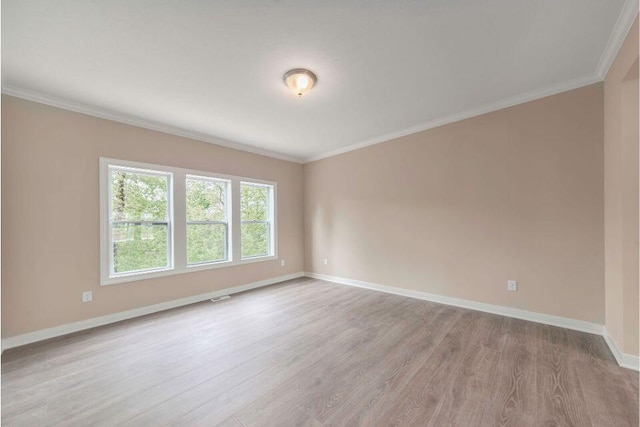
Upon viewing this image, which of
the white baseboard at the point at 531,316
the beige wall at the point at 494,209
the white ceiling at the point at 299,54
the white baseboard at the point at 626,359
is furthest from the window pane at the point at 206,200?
the white baseboard at the point at 626,359

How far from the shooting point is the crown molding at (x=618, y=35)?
5.58 ft

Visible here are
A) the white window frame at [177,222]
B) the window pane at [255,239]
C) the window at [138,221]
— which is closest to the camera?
the white window frame at [177,222]

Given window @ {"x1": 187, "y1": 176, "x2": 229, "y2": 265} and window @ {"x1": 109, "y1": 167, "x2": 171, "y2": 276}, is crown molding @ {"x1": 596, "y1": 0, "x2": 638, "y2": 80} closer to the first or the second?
window @ {"x1": 187, "y1": 176, "x2": 229, "y2": 265}

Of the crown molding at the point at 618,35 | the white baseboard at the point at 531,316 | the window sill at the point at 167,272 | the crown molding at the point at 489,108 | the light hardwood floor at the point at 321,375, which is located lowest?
the light hardwood floor at the point at 321,375

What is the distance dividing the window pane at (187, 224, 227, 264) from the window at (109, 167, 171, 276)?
32 cm

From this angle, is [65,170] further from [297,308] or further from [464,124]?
[464,124]

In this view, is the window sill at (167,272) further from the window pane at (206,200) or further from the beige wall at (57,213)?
the window pane at (206,200)

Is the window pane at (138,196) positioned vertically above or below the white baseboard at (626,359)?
above

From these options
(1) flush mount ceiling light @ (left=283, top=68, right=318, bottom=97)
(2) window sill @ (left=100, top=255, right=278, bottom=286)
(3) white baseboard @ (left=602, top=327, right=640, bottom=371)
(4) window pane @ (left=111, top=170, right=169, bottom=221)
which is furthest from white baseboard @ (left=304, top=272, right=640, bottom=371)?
(4) window pane @ (left=111, top=170, right=169, bottom=221)

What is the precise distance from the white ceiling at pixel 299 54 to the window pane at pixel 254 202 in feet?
5.43

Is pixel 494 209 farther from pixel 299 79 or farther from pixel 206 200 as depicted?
pixel 206 200

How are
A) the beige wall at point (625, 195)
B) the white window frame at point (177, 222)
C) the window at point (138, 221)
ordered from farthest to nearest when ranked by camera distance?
the window at point (138, 221) → the white window frame at point (177, 222) → the beige wall at point (625, 195)

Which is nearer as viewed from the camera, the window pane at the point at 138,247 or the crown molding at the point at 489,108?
the crown molding at the point at 489,108

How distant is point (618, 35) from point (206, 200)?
491 cm
